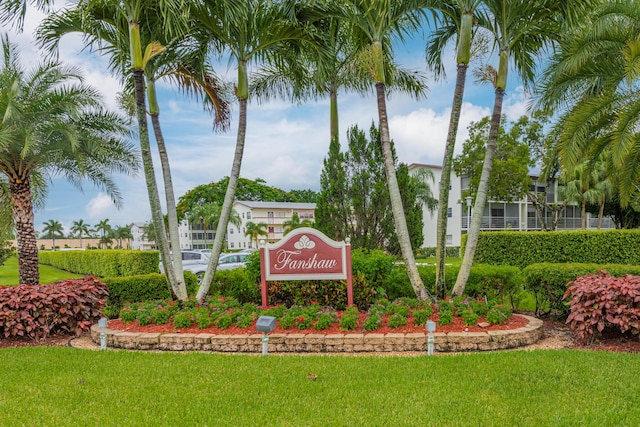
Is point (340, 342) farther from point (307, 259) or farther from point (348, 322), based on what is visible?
point (307, 259)

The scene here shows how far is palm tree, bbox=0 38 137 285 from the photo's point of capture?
35.8 ft

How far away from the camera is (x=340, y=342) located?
6.02 metres

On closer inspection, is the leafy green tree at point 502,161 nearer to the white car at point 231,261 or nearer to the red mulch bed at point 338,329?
the white car at point 231,261

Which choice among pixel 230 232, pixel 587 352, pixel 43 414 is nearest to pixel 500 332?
pixel 587 352

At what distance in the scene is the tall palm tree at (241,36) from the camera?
305 inches

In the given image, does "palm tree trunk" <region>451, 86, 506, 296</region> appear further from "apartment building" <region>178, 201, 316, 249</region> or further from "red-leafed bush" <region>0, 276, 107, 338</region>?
"apartment building" <region>178, 201, 316, 249</region>

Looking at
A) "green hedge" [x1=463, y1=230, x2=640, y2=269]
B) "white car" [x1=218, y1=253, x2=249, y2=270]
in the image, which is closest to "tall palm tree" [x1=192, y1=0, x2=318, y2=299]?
"white car" [x1=218, y1=253, x2=249, y2=270]

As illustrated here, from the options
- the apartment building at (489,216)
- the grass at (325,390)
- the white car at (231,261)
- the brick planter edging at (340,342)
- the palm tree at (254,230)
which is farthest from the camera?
the palm tree at (254,230)

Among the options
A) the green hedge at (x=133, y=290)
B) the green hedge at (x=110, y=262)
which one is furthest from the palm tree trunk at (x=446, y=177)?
the green hedge at (x=110, y=262)

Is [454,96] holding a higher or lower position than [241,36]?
lower

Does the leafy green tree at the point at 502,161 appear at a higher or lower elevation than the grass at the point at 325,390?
higher

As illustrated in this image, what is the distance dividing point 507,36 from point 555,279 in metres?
4.06

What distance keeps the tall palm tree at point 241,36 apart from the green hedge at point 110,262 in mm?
7844

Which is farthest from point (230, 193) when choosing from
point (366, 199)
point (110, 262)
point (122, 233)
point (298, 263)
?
point (122, 233)
